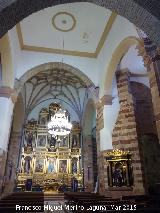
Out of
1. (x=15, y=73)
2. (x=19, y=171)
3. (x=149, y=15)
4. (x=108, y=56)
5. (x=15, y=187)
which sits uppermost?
(x=108, y=56)

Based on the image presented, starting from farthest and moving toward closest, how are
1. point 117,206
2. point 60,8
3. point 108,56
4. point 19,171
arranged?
point 19,171 < point 108,56 < point 60,8 < point 117,206

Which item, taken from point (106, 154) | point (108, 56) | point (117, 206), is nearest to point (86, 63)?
point (108, 56)

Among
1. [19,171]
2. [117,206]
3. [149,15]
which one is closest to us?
[149,15]

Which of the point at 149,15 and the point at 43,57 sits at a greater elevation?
the point at 43,57

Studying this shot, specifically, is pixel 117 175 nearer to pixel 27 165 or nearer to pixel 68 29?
pixel 68 29

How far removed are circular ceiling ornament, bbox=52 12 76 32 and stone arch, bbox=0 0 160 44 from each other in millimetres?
6065

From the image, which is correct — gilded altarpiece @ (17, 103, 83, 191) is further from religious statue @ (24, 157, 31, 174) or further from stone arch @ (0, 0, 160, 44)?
stone arch @ (0, 0, 160, 44)

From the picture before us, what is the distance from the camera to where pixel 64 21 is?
344 inches

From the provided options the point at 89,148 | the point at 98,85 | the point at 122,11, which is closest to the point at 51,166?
the point at 89,148

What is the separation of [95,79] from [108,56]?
1.51m

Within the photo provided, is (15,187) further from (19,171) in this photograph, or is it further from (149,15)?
(149,15)

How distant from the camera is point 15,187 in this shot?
45.1 feet

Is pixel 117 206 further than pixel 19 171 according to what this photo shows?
No

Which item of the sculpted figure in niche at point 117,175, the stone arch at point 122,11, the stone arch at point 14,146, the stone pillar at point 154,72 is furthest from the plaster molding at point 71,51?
the stone arch at point 122,11
